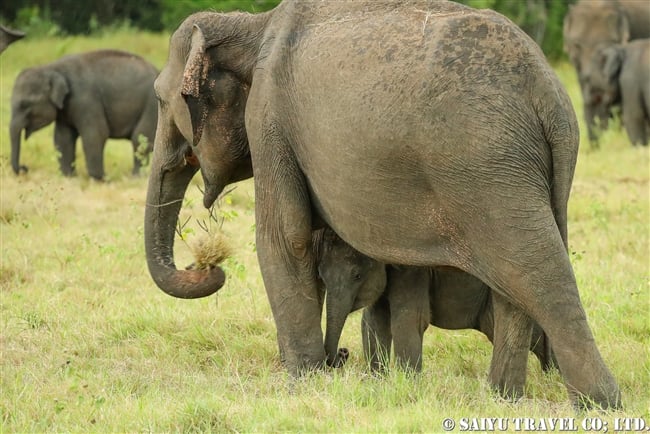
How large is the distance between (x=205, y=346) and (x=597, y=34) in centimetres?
1271

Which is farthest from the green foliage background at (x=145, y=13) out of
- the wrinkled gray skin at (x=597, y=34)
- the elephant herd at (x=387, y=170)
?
the elephant herd at (x=387, y=170)

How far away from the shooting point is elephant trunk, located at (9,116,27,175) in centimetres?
1254

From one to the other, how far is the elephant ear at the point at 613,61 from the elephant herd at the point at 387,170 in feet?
35.1

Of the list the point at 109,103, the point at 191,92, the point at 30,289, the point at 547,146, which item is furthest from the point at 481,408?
the point at 109,103

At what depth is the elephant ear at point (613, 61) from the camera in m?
15.8

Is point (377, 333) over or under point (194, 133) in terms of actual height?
under

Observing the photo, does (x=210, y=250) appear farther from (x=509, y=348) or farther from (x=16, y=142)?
(x=16, y=142)

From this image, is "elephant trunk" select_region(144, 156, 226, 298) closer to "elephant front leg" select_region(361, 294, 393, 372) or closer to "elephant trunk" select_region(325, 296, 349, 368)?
"elephant trunk" select_region(325, 296, 349, 368)

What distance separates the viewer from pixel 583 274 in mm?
7633

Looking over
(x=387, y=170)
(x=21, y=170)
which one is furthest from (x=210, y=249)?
(x=21, y=170)

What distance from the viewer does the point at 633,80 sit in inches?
608

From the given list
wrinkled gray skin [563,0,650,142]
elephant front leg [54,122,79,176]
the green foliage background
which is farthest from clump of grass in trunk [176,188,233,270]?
the green foliage background

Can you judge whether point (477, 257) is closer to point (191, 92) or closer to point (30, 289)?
point (191, 92)

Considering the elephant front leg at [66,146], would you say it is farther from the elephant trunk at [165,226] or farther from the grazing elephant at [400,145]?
the grazing elephant at [400,145]
